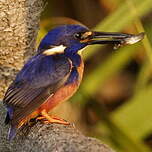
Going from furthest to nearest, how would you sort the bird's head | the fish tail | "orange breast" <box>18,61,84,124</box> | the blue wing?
the bird's head
"orange breast" <box>18,61,84,124</box>
the blue wing
the fish tail

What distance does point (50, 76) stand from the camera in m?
3.17

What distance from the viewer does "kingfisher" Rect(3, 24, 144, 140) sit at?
3041 mm

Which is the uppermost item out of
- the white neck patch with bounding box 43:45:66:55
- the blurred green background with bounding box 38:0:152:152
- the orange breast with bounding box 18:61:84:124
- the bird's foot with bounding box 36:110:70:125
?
the white neck patch with bounding box 43:45:66:55

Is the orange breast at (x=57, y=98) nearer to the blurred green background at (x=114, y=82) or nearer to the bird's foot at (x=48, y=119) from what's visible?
the bird's foot at (x=48, y=119)

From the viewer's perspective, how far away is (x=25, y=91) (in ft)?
10.1

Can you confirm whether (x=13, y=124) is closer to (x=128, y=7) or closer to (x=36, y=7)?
(x=36, y=7)

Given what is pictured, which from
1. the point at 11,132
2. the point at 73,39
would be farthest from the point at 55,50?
the point at 11,132

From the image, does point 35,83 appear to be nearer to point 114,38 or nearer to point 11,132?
point 11,132

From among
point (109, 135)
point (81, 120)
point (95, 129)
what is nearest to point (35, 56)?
point (109, 135)

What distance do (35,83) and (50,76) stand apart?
0.27 feet

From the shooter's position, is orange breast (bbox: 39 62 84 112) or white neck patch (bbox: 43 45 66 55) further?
white neck patch (bbox: 43 45 66 55)

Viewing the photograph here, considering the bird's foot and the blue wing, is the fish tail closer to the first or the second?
the blue wing

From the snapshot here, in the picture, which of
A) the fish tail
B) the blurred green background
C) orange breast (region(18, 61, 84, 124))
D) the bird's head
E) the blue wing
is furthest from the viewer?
the blurred green background

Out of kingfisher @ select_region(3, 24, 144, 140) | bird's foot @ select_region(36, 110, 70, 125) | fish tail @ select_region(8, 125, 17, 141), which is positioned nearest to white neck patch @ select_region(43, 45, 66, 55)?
kingfisher @ select_region(3, 24, 144, 140)
